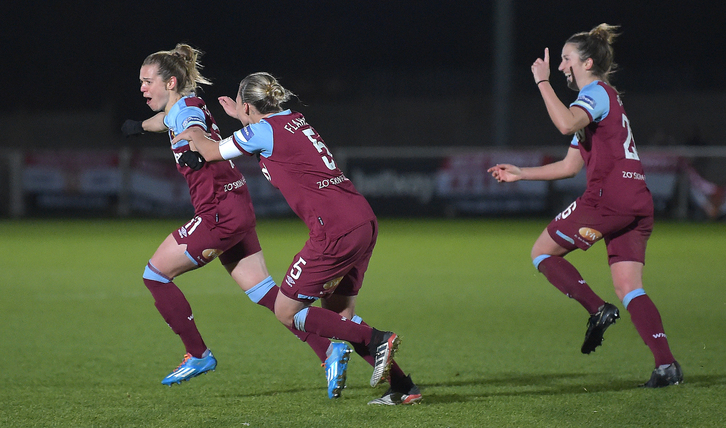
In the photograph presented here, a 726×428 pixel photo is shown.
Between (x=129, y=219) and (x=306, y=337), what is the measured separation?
13994 millimetres

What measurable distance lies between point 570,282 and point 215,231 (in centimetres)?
192

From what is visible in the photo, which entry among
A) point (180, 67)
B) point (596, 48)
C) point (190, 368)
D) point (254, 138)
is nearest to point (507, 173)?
point (596, 48)

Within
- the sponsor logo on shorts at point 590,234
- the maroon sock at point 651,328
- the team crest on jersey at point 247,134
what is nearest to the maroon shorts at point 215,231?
the team crest on jersey at point 247,134

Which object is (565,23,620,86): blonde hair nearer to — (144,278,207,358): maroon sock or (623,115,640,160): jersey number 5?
(623,115,640,160): jersey number 5

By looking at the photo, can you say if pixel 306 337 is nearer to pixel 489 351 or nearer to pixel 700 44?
pixel 489 351

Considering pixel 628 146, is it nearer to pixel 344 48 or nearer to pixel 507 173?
pixel 507 173

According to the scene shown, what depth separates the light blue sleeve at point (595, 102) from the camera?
180 inches

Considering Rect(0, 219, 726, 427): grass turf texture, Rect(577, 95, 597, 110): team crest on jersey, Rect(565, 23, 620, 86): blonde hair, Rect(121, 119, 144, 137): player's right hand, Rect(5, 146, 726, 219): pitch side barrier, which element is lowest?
Rect(5, 146, 726, 219): pitch side barrier

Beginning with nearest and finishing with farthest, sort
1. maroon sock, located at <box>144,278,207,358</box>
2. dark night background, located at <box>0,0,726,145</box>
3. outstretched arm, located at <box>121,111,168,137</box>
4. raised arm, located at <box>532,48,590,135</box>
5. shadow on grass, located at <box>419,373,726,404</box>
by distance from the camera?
raised arm, located at <box>532,48,590,135</box>, shadow on grass, located at <box>419,373,726,404</box>, maroon sock, located at <box>144,278,207,358</box>, outstretched arm, located at <box>121,111,168,137</box>, dark night background, located at <box>0,0,726,145</box>

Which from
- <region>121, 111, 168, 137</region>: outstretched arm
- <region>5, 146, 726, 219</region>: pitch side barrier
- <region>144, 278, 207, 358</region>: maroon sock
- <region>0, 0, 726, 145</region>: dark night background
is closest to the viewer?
<region>144, 278, 207, 358</region>: maroon sock

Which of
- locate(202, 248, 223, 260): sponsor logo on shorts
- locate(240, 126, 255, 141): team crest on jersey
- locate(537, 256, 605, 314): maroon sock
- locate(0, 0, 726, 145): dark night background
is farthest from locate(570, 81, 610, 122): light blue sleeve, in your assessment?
locate(0, 0, 726, 145): dark night background

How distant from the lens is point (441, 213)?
17.7m

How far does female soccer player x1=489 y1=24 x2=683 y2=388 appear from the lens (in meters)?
4.61

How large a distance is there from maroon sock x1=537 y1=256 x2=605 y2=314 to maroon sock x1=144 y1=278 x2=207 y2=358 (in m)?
1.92
